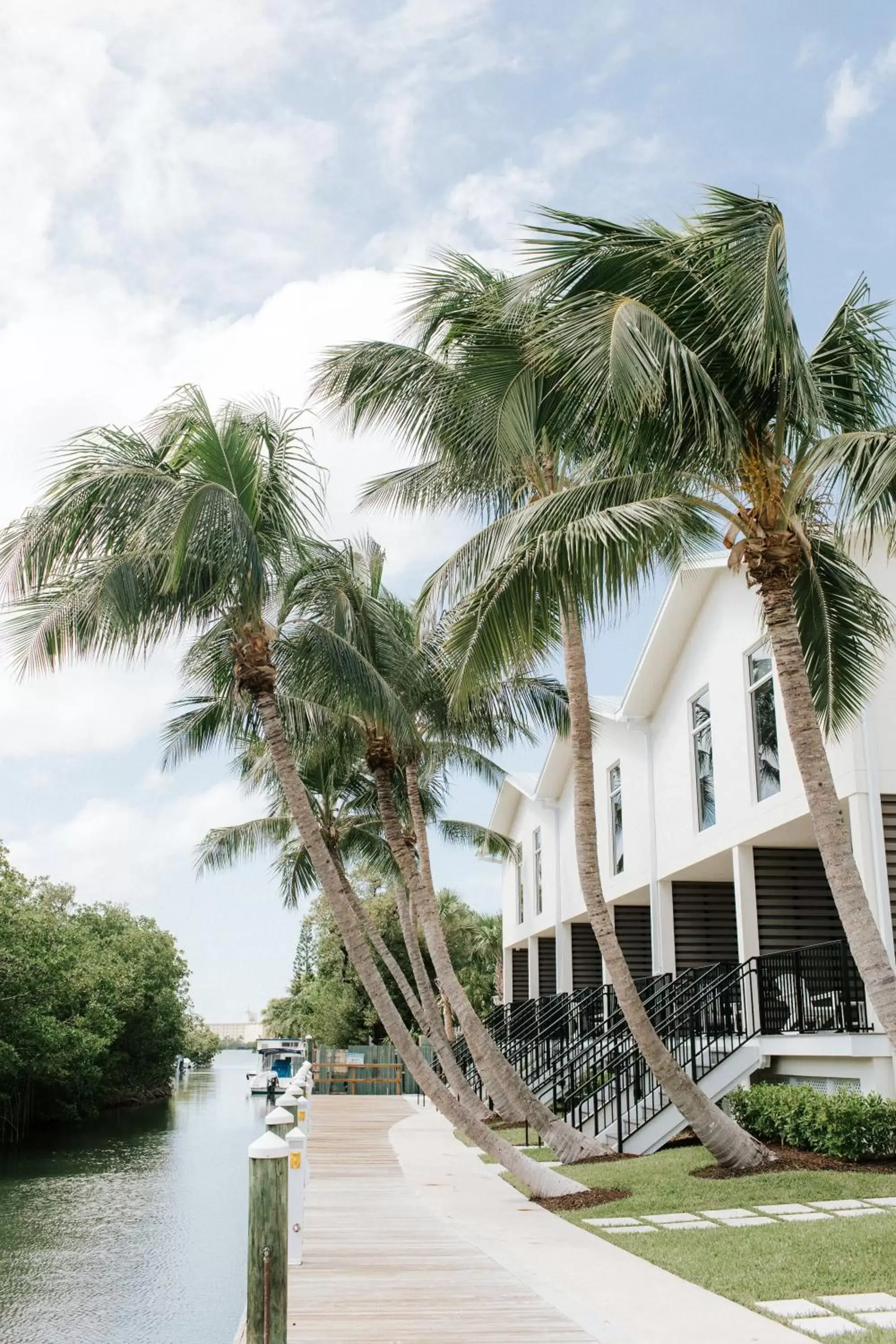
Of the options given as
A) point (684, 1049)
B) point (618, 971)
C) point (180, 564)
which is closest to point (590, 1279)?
point (618, 971)

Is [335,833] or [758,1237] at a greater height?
[335,833]

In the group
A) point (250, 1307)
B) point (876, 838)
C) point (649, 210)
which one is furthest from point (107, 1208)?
point (649, 210)

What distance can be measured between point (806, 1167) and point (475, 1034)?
4101mm

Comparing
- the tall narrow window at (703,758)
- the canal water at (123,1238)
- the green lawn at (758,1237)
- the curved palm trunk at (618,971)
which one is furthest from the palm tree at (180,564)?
the tall narrow window at (703,758)

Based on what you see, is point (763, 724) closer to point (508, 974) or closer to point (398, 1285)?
point (398, 1285)

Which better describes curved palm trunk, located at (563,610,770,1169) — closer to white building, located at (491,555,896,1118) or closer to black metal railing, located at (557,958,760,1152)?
white building, located at (491,555,896,1118)

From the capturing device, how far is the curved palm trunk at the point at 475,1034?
→ 514 inches

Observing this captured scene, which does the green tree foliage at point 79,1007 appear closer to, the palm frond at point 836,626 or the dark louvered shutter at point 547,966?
the dark louvered shutter at point 547,966

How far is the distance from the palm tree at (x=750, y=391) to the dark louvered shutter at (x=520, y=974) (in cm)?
2546

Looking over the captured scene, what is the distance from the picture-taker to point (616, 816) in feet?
75.4

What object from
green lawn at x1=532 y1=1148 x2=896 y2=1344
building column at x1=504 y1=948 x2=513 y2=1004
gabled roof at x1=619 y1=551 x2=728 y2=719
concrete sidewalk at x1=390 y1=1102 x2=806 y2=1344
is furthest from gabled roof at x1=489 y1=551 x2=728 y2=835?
building column at x1=504 y1=948 x2=513 y2=1004

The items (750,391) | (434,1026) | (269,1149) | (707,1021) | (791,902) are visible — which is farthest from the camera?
(434,1026)

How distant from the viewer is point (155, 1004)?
4388 centimetres

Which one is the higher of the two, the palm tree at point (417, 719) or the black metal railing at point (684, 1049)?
the palm tree at point (417, 719)
